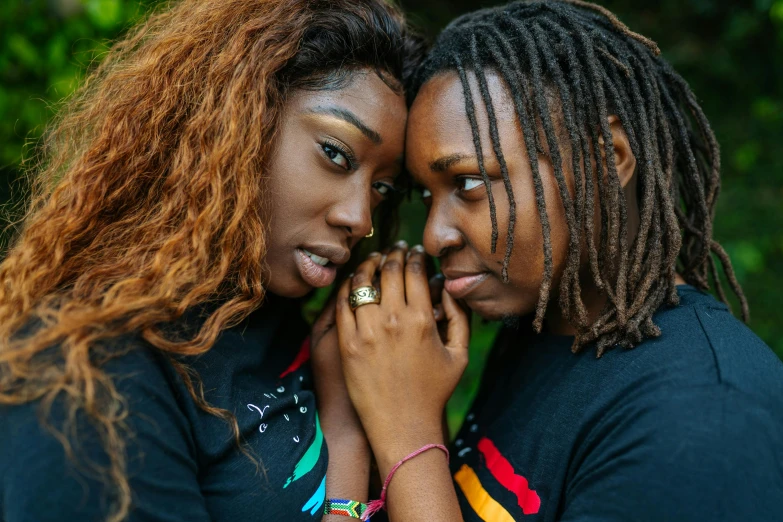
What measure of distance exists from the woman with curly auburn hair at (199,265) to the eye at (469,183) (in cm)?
28

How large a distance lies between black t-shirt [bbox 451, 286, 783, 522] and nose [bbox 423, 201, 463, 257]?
51cm

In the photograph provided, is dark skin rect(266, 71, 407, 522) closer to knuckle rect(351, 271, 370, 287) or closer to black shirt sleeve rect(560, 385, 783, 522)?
knuckle rect(351, 271, 370, 287)

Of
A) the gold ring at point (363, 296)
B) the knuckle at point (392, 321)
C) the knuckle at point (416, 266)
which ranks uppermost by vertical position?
the knuckle at point (416, 266)

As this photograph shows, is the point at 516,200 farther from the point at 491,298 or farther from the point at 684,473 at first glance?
the point at 684,473

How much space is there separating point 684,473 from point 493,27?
4.90ft

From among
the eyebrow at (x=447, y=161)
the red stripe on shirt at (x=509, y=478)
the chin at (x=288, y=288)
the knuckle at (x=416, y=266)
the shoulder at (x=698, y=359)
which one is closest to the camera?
the shoulder at (x=698, y=359)

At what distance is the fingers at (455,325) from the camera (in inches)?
93.7

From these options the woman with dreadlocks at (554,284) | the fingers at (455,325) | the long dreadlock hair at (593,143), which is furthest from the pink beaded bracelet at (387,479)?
the long dreadlock hair at (593,143)

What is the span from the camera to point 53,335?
156 cm

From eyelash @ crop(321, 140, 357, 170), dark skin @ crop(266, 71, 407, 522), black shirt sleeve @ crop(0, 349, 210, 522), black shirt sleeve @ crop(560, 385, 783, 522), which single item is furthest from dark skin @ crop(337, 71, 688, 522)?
black shirt sleeve @ crop(0, 349, 210, 522)

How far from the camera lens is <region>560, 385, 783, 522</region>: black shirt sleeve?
5.02ft

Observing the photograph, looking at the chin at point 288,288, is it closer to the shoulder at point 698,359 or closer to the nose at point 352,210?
the nose at point 352,210

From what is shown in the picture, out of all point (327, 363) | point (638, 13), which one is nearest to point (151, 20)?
point (327, 363)

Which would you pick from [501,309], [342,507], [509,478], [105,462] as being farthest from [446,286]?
[105,462]
